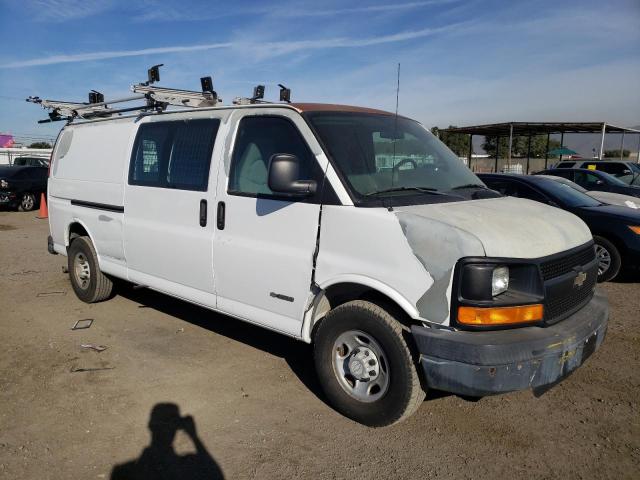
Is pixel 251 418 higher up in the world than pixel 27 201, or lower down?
higher up

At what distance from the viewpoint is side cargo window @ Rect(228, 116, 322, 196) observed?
370cm

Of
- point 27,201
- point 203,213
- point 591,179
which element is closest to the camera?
point 203,213

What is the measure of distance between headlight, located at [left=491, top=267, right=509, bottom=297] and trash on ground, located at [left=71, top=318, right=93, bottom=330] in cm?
426

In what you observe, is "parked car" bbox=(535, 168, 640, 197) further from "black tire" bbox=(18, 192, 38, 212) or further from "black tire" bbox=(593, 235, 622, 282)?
"black tire" bbox=(18, 192, 38, 212)

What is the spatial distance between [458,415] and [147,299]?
423cm

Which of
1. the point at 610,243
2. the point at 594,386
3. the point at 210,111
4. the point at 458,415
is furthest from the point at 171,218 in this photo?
the point at 610,243

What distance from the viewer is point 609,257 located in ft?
23.7

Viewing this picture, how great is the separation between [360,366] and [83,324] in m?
3.48

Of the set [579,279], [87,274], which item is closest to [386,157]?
[579,279]

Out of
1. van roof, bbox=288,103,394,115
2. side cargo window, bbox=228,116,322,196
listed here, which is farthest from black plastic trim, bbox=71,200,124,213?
van roof, bbox=288,103,394,115

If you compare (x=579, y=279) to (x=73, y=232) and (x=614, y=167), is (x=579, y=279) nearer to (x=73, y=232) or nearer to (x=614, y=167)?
(x=73, y=232)

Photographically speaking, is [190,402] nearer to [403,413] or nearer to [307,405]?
[307,405]

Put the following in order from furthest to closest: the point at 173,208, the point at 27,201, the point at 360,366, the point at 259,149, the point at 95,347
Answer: the point at 27,201 < the point at 95,347 < the point at 173,208 < the point at 259,149 < the point at 360,366

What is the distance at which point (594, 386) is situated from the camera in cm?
405
